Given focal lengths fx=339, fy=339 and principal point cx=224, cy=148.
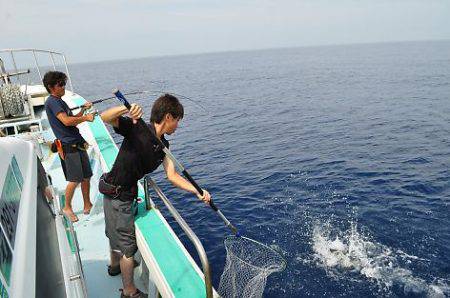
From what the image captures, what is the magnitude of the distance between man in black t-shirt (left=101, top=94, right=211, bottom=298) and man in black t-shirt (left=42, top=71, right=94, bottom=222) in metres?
1.88

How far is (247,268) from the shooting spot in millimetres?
5062

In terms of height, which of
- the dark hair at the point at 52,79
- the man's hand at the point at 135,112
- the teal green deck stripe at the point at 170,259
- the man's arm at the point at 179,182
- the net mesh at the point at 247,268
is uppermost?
the dark hair at the point at 52,79

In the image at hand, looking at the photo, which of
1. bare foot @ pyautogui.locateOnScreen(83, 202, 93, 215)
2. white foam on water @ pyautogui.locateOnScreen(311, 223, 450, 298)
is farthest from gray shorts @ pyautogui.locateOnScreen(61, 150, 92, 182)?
white foam on water @ pyautogui.locateOnScreen(311, 223, 450, 298)

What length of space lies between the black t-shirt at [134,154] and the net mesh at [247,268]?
1.90 meters

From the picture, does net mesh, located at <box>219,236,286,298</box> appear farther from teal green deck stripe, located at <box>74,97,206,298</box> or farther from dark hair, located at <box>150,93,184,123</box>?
dark hair, located at <box>150,93,184,123</box>

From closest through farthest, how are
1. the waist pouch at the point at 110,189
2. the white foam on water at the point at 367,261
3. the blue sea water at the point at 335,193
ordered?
the waist pouch at the point at 110,189
the white foam on water at the point at 367,261
the blue sea water at the point at 335,193

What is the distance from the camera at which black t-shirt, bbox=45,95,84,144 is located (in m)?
5.86

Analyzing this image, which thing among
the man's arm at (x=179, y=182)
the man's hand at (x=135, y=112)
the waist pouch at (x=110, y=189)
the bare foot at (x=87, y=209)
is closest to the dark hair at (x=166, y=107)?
the man's hand at (x=135, y=112)

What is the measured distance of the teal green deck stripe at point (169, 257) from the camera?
146 inches

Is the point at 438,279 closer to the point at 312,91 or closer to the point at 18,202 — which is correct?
the point at 18,202

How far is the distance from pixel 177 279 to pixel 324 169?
12.9 meters

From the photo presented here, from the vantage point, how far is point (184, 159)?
19.4 meters

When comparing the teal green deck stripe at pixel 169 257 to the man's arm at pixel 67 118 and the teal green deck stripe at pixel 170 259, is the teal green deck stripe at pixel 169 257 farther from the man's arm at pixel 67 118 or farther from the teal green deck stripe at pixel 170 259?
the man's arm at pixel 67 118

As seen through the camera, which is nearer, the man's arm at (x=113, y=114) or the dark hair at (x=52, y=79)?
the man's arm at (x=113, y=114)
